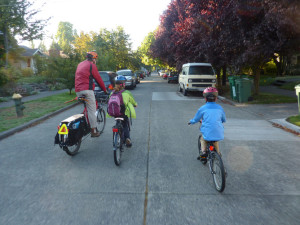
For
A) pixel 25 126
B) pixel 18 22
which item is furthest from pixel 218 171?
pixel 18 22

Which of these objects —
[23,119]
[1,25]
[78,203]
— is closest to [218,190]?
[78,203]

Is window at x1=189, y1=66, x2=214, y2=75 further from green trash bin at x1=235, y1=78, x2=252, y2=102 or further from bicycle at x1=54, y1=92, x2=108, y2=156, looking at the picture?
bicycle at x1=54, y1=92, x2=108, y2=156

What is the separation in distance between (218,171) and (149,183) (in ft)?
3.52

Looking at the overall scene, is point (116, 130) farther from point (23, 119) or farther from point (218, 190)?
point (23, 119)

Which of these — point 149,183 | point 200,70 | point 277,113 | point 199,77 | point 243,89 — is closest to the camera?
point 149,183

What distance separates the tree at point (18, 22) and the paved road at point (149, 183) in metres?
19.9

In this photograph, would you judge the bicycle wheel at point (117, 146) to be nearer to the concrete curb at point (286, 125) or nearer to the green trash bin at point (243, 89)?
the concrete curb at point (286, 125)

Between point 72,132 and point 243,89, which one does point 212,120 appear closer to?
point 72,132

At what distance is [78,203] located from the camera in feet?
11.3

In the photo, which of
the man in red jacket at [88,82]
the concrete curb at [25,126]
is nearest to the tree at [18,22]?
the concrete curb at [25,126]

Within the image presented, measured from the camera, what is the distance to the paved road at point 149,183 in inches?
124

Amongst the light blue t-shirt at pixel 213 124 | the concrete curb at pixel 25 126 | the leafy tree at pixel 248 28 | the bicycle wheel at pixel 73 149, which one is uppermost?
the leafy tree at pixel 248 28

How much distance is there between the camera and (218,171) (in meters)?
3.78

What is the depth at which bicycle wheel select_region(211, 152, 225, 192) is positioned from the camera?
358 centimetres
